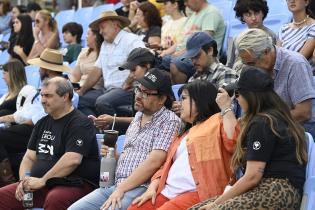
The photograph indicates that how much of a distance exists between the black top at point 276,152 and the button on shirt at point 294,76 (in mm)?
805

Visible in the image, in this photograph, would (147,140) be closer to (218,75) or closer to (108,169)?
(108,169)

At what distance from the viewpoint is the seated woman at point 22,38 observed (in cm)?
1170

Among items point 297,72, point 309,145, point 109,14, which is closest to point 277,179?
point 309,145

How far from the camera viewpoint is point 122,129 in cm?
722

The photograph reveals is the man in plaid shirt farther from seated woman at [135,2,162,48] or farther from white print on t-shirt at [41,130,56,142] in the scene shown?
seated woman at [135,2,162,48]

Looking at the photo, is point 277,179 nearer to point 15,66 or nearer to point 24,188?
point 24,188

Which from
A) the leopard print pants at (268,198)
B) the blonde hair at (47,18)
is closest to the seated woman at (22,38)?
the blonde hair at (47,18)

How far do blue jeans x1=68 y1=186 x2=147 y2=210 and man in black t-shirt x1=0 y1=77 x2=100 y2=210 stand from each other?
353 millimetres

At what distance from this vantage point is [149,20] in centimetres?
984

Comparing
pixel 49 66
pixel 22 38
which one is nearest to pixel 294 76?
pixel 49 66

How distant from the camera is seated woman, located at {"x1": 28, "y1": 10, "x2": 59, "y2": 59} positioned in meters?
11.4

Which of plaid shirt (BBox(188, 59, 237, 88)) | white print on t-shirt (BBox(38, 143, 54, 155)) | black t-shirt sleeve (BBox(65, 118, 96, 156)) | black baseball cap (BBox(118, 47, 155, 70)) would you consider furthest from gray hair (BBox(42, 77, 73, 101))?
plaid shirt (BBox(188, 59, 237, 88))

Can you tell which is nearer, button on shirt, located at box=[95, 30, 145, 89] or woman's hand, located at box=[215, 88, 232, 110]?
woman's hand, located at box=[215, 88, 232, 110]

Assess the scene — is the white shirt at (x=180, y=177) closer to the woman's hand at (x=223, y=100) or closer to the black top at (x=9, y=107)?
the woman's hand at (x=223, y=100)
